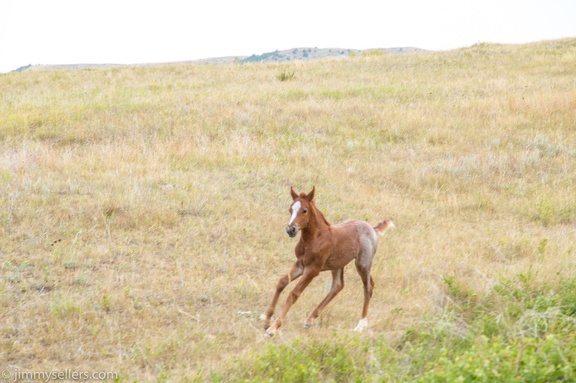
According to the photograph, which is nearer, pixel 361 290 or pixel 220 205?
pixel 361 290

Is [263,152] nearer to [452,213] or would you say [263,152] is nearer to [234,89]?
[452,213]

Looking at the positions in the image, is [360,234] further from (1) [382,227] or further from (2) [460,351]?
(2) [460,351]

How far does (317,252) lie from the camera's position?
7.17 meters

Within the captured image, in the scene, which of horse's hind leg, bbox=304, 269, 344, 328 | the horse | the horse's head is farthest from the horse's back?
the horse's head

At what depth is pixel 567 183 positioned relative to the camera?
1354 centimetres

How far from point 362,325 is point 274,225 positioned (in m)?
3.67

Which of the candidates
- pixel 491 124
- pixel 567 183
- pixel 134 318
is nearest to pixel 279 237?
pixel 134 318

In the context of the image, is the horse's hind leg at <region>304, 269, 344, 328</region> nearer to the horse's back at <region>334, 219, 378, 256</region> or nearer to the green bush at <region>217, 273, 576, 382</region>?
the horse's back at <region>334, 219, 378, 256</region>

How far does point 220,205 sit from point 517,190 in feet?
19.2

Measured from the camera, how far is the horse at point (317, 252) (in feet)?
23.0

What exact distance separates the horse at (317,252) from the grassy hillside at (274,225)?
0.28m

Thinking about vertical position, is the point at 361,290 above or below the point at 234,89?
below

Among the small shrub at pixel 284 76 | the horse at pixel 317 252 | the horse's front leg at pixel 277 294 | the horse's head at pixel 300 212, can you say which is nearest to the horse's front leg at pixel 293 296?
the horse at pixel 317 252

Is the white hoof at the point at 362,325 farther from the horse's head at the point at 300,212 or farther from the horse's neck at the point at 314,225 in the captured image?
the horse's head at the point at 300,212
